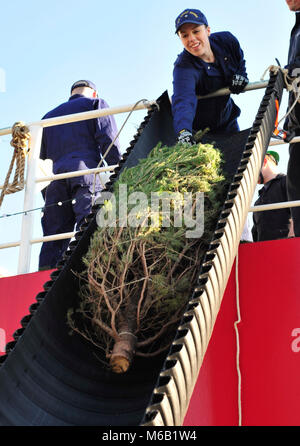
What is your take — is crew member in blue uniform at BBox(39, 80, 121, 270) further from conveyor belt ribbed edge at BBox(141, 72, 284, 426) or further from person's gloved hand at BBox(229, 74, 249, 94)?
conveyor belt ribbed edge at BBox(141, 72, 284, 426)

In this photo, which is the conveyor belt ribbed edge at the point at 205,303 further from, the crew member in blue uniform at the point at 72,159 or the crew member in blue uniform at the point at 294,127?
the crew member in blue uniform at the point at 72,159

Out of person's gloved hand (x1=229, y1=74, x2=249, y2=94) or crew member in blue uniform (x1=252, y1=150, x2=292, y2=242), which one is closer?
person's gloved hand (x1=229, y1=74, x2=249, y2=94)

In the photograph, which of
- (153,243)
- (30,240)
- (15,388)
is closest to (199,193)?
(153,243)

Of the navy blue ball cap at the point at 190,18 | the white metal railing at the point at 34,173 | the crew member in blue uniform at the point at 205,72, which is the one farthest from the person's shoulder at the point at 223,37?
the white metal railing at the point at 34,173

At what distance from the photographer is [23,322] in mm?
2543

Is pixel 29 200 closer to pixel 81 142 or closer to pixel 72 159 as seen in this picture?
pixel 72 159

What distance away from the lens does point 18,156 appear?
4.23m

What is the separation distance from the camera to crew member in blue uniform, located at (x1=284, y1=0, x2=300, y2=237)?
3920 mm

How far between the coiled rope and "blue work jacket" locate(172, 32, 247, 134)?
912 millimetres

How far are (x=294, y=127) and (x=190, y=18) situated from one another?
0.84 m

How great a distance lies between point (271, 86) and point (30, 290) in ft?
5.08

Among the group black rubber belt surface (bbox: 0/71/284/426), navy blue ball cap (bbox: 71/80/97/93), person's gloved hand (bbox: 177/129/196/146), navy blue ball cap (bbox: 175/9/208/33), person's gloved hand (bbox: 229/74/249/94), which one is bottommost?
black rubber belt surface (bbox: 0/71/284/426)

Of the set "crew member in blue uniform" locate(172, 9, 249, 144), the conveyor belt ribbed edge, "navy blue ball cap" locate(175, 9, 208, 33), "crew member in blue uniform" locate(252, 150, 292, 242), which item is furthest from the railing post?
the conveyor belt ribbed edge
